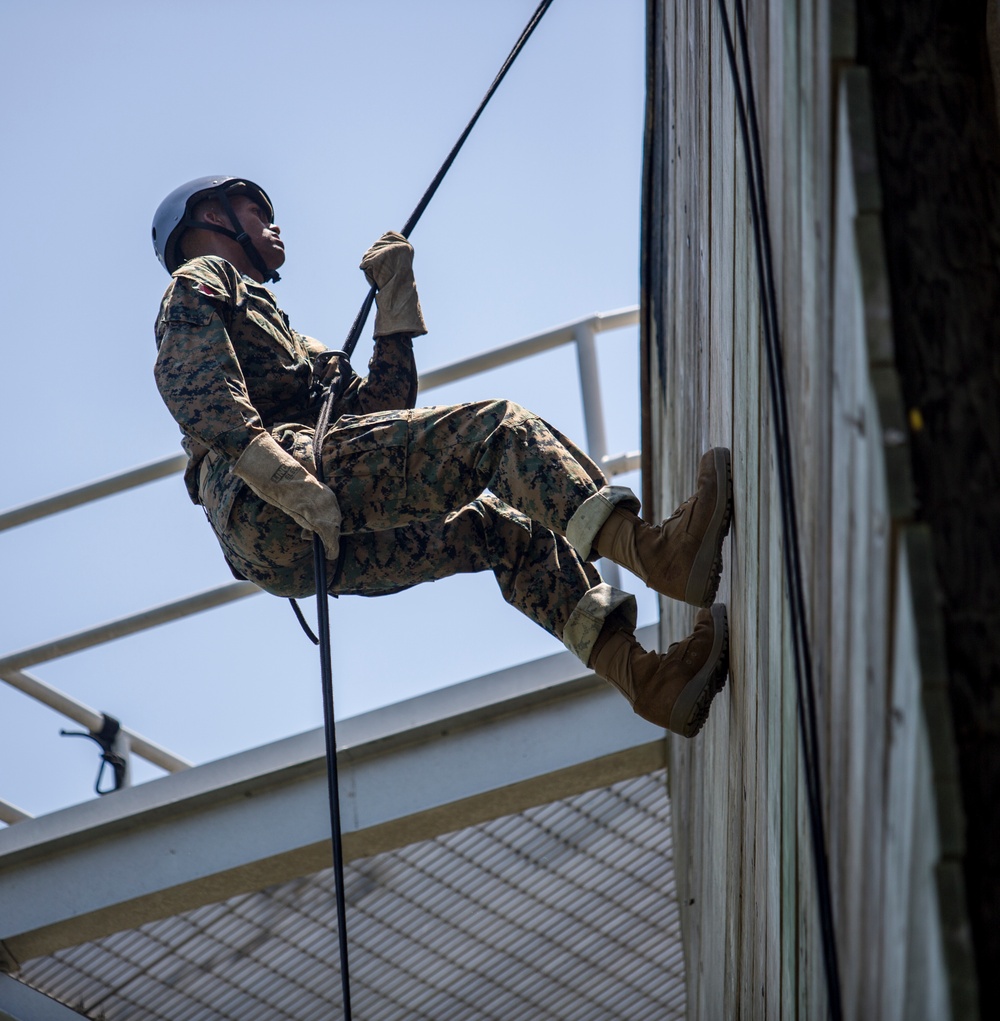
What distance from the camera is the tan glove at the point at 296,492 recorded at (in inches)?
121

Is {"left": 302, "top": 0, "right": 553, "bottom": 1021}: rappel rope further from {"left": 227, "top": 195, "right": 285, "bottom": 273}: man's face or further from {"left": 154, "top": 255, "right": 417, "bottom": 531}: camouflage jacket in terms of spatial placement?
{"left": 227, "top": 195, "right": 285, "bottom": 273}: man's face

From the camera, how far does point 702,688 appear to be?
2730 mm

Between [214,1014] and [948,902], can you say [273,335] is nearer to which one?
[948,902]

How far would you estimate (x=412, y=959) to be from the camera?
6.16 m

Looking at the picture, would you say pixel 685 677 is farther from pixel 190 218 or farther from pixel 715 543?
pixel 190 218

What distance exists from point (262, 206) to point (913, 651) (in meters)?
3.56

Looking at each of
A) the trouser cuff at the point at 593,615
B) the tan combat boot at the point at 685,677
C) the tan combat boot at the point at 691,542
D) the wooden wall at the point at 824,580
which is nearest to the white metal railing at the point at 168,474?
the trouser cuff at the point at 593,615

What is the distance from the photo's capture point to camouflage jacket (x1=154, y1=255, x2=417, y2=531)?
3.28 m

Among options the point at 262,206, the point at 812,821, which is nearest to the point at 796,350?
the point at 812,821

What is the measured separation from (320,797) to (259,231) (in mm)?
2065

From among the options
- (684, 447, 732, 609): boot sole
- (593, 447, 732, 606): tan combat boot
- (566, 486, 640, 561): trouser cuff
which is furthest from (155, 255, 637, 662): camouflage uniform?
(684, 447, 732, 609): boot sole

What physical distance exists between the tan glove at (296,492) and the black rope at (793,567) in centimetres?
145

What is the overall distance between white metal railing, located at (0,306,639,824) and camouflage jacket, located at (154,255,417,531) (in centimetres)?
94

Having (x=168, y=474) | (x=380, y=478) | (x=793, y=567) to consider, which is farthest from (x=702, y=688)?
(x=168, y=474)
